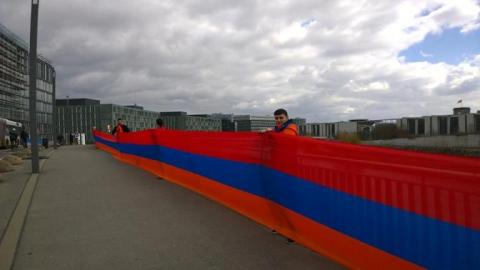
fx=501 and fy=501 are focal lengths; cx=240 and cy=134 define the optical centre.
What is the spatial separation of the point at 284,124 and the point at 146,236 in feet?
8.94

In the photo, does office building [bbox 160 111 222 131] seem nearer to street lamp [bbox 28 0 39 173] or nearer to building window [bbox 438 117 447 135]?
street lamp [bbox 28 0 39 173]

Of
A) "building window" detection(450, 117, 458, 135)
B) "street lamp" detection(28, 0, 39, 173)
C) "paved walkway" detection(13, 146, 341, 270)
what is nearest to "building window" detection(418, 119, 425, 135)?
"building window" detection(450, 117, 458, 135)

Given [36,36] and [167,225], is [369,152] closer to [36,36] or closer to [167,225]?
[167,225]

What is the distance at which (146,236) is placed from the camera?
6.53 metres

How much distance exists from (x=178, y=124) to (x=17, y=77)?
56056 millimetres

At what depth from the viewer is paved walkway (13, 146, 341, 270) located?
536 cm

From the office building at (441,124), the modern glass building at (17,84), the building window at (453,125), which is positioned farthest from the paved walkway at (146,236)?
the modern glass building at (17,84)

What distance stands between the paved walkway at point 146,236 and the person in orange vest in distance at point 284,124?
146 cm

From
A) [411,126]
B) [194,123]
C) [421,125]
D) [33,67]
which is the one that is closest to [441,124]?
[421,125]

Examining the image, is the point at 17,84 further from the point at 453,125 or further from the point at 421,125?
the point at 453,125

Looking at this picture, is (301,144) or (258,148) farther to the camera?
(258,148)

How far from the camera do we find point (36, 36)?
14977 mm

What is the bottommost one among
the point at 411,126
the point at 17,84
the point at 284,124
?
the point at 284,124

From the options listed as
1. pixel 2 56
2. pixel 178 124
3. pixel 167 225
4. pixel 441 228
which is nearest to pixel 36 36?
pixel 167 225
